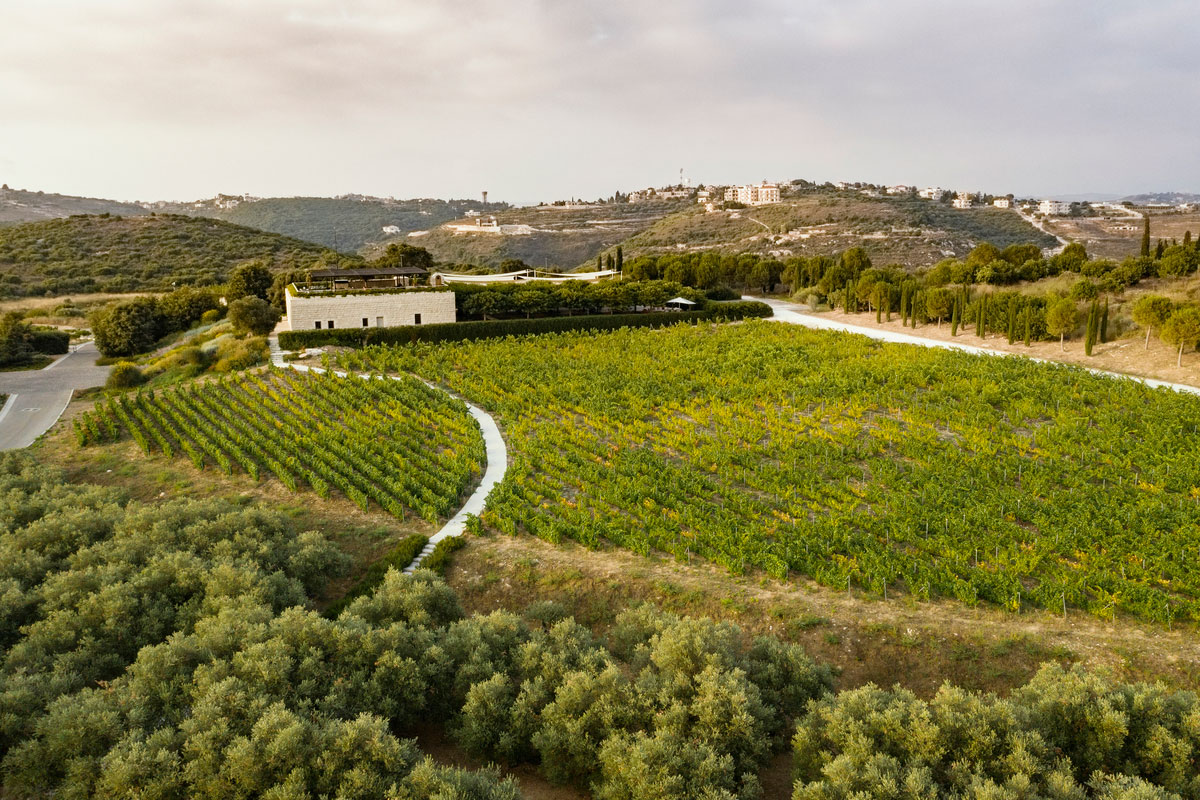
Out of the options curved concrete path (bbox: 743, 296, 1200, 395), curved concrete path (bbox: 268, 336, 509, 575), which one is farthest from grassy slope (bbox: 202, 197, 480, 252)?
curved concrete path (bbox: 268, 336, 509, 575)

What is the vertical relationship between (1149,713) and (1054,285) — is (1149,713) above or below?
below

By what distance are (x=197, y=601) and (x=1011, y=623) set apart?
15.0 meters

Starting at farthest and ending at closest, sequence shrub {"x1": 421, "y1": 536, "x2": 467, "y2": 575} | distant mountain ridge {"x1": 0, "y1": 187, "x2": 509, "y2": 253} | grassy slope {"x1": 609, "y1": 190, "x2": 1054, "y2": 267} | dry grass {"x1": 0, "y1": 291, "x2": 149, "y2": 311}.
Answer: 1. distant mountain ridge {"x1": 0, "y1": 187, "x2": 509, "y2": 253}
2. grassy slope {"x1": 609, "y1": 190, "x2": 1054, "y2": 267}
3. dry grass {"x1": 0, "y1": 291, "x2": 149, "y2": 311}
4. shrub {"x1": 421, "y1": 536, "x2": 467, "y2": 575}

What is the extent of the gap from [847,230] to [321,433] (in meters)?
79.3

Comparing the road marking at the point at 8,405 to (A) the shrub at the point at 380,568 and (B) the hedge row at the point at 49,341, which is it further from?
(A) the shrub at the point at 380,568

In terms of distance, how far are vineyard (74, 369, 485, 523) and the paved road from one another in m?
2.18

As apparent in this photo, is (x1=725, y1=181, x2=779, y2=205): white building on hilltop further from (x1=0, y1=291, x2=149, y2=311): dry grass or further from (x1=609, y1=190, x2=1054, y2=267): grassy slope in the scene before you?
(x1=0, y1=291, x2=149, y2=311): dry grass

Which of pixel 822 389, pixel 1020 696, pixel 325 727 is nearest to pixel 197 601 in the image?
pixel 325 727

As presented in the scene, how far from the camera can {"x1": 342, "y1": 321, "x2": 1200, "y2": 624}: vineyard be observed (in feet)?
46.5

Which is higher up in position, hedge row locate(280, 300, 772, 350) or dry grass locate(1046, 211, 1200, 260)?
dry grass locate(1046, 211, 1200, 260)

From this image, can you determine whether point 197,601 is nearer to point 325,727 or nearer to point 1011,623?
point 325,727

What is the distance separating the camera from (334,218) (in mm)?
155375

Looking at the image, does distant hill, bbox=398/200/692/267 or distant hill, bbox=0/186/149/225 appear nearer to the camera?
distant hill, bbox=398/200/692/267

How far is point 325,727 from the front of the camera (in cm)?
830
